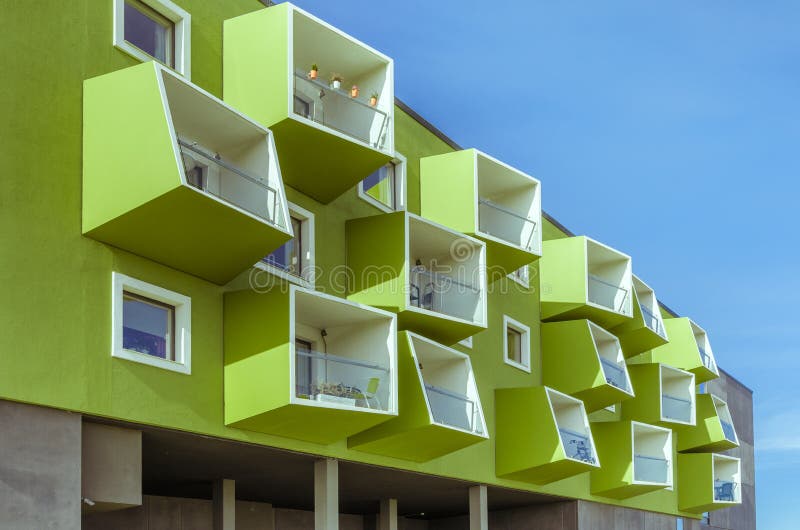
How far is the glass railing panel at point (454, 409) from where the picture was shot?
92.7ft

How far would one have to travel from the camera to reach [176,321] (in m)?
22.8

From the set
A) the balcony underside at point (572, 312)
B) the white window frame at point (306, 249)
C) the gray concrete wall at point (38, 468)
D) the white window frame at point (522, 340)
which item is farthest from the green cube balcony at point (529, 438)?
the gray concrete wall at point (38, 468)

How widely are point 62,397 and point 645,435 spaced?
96.4 feet

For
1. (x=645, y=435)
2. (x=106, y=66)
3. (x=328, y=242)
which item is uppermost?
(x=106, y=66)

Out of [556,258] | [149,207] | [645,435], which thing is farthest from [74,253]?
[645,435]

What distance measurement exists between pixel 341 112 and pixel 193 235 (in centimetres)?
669

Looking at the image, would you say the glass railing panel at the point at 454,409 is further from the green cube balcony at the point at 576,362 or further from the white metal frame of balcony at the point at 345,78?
the green cube balcony at the point at 576,362

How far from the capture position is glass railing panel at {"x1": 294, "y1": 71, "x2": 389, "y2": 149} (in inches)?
1047

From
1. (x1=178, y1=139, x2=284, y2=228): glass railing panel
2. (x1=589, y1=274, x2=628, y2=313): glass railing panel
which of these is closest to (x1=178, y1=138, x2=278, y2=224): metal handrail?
(x1=178, y1=139, x2=284, y2=228): glass railing panel

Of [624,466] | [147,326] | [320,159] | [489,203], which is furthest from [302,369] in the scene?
[624,466]

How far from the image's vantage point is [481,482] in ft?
110

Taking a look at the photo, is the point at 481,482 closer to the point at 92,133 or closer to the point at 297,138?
the point at 297,138

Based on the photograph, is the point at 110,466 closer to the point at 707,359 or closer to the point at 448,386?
the point at 448,386

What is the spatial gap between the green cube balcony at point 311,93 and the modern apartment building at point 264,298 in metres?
0.06
